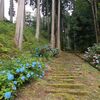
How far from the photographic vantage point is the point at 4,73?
5766mm

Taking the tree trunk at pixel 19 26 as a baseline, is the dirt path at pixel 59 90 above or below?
below

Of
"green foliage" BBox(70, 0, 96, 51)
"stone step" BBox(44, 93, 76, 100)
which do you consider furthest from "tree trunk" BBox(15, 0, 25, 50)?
"green foliage" BBox(70, 0, 96, 51)

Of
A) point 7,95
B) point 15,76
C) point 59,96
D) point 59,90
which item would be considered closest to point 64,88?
point 59,90

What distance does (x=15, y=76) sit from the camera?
6.15m

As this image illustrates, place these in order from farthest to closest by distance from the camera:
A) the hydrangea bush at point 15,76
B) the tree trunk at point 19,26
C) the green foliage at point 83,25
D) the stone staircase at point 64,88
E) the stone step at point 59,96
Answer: the green foliage at point 83,25
the tree trunk at point 19,26
the stone staircase at point 64,88
the stone step at point 59,96
the hydrangea bush at point 15,76

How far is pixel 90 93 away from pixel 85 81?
138 cm

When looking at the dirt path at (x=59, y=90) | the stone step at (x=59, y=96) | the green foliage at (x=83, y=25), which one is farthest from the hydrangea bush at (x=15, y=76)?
the green foliage at (x=83, y=25)

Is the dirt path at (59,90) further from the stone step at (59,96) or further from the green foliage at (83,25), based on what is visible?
the green foliage at (83,25)

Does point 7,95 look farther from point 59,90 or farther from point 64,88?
point 64,88

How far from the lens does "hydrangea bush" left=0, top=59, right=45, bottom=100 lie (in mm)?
5219

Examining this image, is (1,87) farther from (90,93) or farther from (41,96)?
(90,93)

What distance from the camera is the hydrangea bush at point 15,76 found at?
17.1 ft

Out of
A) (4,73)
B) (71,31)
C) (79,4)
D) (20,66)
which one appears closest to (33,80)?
(20,66)

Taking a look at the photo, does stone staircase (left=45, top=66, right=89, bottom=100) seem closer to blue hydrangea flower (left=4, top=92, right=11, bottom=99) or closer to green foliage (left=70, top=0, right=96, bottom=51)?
blue hydrangea flower (left=4, top=92, right=11, bottom=99)
